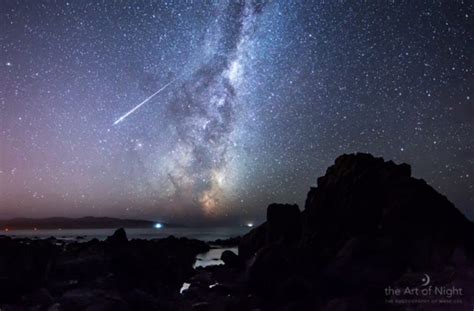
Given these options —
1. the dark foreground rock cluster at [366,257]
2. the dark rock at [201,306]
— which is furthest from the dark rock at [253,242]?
the dark rock at [201,306]

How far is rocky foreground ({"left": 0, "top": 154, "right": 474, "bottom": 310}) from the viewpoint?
20062mm

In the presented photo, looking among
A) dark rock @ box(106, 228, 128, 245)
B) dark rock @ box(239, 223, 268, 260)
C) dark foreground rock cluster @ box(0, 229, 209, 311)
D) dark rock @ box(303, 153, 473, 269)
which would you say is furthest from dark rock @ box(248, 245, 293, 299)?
dark rock @ box(106, 228, 128, 245)

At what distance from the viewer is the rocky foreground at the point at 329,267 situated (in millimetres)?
20062

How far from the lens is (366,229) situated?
28031mm

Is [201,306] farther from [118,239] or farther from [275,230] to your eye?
[118,239]

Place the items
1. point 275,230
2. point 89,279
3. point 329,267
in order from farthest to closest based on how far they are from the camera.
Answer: point 275,230, point 89,279, point 329,267

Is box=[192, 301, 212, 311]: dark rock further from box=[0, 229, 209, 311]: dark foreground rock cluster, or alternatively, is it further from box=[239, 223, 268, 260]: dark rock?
box=[239, 223, 268, 260]: dark rock

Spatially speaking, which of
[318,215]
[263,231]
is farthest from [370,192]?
[263,231]

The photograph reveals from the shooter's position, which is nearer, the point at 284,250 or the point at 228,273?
the point at 284,250

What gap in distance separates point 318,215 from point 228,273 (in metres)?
9.40

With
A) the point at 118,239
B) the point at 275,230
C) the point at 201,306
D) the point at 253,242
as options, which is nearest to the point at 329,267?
the point at 201,306

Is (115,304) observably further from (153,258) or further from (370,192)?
(370,192)

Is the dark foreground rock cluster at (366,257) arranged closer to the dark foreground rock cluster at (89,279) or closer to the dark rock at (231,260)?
the dark foreground rock cluster at (89,279)

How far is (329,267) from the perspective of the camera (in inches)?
923
